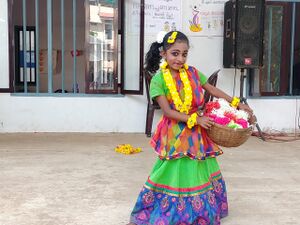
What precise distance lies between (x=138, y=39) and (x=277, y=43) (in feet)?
6.67

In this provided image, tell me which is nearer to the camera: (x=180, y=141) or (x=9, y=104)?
(x=180, y=141)

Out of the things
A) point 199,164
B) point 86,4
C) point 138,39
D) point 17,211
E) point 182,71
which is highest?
point 86,4

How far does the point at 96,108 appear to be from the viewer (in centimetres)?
661

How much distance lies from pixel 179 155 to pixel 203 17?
4099 millimetres

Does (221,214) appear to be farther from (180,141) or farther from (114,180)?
(114,180)

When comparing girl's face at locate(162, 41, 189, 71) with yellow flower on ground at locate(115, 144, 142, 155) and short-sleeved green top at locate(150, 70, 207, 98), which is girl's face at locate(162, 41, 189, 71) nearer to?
short-sleeved green top at locate(150, 70, 207, 98)

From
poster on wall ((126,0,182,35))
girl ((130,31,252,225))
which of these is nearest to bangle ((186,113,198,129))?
girl ((130,31,252,225))

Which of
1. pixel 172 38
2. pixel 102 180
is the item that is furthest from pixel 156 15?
pixel 172 38

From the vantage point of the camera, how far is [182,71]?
2.96 m

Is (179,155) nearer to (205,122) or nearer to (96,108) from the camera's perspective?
(205,122)

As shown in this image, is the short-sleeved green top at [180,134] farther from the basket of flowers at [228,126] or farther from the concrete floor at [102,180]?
the concrete floor at [102,180]

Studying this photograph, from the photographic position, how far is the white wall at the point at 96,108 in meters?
6.50

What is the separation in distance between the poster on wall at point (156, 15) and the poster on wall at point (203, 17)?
13 cm

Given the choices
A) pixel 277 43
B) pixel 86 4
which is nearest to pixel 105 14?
pixel 86 4
